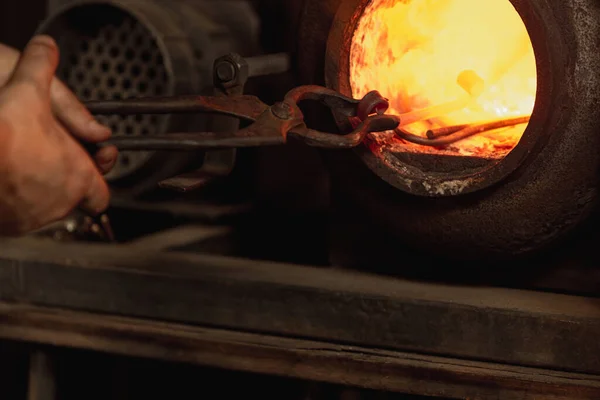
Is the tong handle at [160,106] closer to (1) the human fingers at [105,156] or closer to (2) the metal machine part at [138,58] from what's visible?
(1) the human fingers at [105,156]

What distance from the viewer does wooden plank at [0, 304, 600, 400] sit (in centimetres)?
128

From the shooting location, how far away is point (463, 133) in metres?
1.41

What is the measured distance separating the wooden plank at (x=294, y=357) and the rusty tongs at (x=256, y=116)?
1.16 ft

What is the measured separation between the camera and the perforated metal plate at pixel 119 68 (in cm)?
190

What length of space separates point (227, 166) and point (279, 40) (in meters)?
0.73

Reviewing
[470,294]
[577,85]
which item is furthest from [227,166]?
[577,85]

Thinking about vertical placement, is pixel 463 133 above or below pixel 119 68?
above

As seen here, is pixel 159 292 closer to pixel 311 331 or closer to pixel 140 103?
pixel 311 331

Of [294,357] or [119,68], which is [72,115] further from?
[119,68]

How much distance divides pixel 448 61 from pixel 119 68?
809 millimetres

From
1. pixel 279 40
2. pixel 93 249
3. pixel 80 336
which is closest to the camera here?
pixel 80 336

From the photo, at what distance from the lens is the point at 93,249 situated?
5.24ft

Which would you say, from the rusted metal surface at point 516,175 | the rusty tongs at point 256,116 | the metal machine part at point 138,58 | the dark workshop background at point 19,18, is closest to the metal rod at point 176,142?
the rusty tongs at point 256,116

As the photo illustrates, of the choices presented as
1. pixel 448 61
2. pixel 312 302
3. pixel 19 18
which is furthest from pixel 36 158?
pixel 19 18
